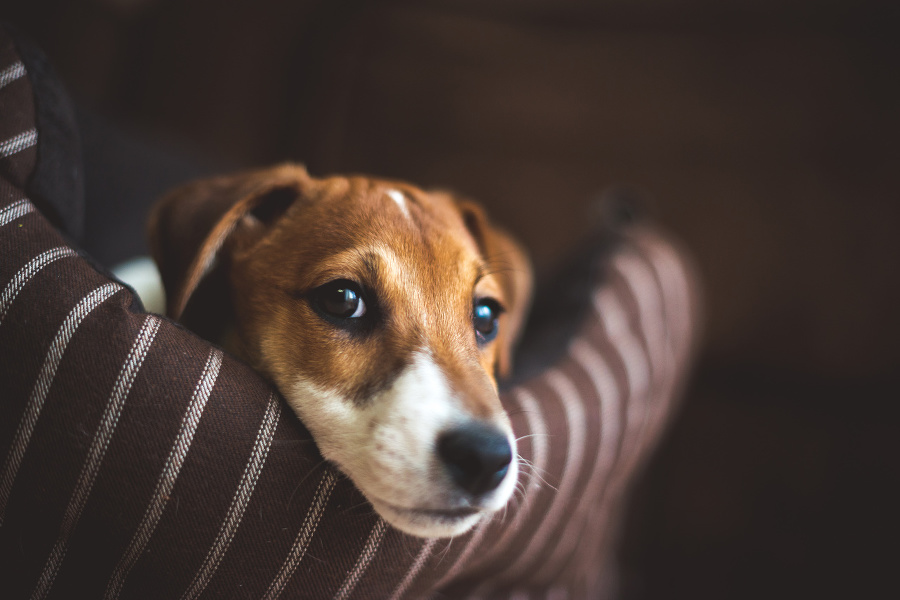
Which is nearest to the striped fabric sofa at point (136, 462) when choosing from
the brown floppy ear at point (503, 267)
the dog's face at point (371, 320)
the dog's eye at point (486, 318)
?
the dog's face at point (371, 320)

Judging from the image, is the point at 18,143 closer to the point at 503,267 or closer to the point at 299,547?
the point at 299,547

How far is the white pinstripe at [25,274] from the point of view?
38.0 inches

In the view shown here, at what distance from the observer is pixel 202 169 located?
2471 millimetres

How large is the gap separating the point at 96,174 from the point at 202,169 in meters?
0.51

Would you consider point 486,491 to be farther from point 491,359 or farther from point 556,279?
point 556,279

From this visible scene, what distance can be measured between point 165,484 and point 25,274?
467mm

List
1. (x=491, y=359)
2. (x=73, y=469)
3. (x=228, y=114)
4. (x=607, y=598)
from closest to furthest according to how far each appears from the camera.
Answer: (x=73, y=469), (x=491, y=359), (x=607, y=598), (x=228, y=114)

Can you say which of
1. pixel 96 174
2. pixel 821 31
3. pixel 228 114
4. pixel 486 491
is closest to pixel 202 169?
pixel 96 174

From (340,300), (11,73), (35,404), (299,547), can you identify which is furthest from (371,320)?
(11,73)

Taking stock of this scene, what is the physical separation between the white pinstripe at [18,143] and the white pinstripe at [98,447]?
50 centimetres

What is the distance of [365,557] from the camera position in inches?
41.2

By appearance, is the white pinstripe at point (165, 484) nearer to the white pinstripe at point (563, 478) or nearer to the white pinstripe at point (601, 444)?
the white pinstripe at point (563, 478)

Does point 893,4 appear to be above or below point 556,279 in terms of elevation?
above

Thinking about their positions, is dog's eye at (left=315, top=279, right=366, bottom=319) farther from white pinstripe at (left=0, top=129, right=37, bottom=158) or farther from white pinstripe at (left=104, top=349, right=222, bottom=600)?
white pinstripe at (left=0, top=129, right=37, bottom=158)
